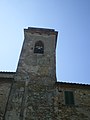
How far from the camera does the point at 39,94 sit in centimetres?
1286

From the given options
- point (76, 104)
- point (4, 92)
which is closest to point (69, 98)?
point (76, 104)

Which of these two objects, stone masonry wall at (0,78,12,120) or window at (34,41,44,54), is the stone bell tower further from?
stone masonry wall at (0,78,12,120)

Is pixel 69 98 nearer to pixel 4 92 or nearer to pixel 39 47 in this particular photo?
pixel 4 92

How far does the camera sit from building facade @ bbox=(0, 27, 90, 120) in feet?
38.5

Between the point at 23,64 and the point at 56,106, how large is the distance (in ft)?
14.8

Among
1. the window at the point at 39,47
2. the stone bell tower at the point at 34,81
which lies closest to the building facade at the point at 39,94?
the stone bell tower at the point at 34,81

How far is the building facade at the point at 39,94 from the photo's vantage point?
462 inches

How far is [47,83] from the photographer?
45.0ft

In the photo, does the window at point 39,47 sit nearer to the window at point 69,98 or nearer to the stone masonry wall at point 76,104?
the stone masonry wall at point 76,104

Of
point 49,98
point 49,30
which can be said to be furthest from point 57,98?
point 49,30

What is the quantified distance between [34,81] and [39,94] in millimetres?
1240

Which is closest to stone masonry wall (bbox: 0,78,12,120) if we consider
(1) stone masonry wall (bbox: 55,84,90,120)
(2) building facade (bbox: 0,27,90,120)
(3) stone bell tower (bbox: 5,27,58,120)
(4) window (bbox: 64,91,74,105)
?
(2) building facade (bbox: 0,27,90,120)

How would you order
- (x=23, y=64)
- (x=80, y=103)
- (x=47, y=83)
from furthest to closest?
(x=23, y=64) < (x=47, y=83) < (x=80, y=103)

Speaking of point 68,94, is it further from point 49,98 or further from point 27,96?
point 27,96
